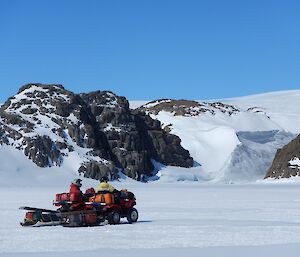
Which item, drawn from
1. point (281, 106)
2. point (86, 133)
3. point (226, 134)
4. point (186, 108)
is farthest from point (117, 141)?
point (281, 106)

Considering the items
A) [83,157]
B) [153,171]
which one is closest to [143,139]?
[153,171]

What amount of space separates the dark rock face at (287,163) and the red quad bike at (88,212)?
5568cm

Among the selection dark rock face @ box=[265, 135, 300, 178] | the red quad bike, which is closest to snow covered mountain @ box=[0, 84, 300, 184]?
dark rock face @ box=[265, 135, 300, 178]

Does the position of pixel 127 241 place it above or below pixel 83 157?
below

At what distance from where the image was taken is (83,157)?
67.9 metres

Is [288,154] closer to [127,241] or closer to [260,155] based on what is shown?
[260,155]

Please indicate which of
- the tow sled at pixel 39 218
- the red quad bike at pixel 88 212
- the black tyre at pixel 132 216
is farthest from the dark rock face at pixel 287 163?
the tow sled at pixel 39 218

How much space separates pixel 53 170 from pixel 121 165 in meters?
10.2

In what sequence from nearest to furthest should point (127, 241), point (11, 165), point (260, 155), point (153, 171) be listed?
1. point (127, 241)
2. point (11, 165)
3. point (153, 171)
4. point (260, 155)

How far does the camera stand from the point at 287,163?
7406 centimetres

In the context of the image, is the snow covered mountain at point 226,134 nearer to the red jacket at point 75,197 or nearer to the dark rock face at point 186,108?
the dark rock face at point 186,108

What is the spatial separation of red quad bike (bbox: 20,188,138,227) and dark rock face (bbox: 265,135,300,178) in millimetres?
55682

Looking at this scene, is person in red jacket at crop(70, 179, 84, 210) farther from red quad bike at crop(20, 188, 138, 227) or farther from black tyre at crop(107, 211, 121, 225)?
black tyre at crop(107, 211, 121, 225)

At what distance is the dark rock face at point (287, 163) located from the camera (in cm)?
7238
